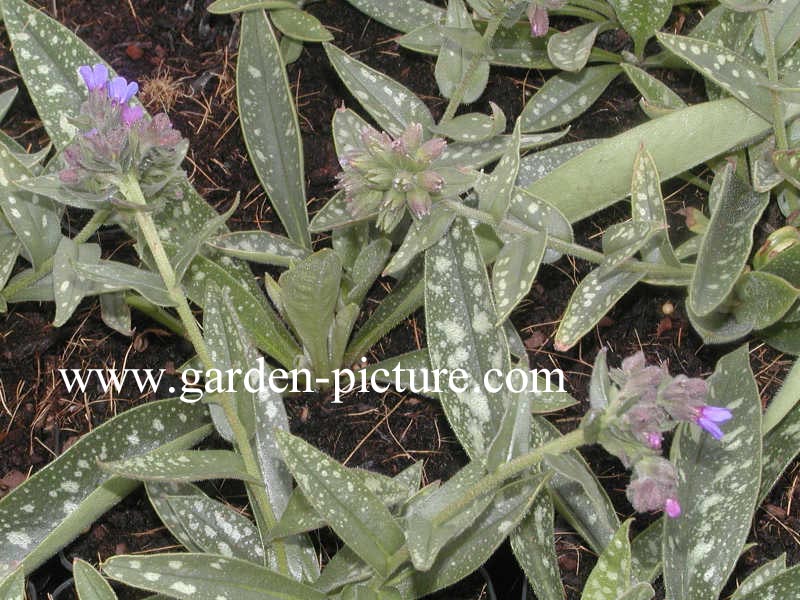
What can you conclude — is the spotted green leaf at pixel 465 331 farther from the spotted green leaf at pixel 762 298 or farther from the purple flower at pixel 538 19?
the spotted green leaf at pixel 762 298

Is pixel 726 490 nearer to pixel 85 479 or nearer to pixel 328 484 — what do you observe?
pixel 328 484

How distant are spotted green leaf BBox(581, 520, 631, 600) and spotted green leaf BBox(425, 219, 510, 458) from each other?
25 centimetres

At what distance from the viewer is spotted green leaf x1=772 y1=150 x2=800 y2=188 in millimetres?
1611

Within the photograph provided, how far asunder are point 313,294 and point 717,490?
2.15 feet

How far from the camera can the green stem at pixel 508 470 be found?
46.6 inches

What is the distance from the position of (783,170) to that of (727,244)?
0.54 feet

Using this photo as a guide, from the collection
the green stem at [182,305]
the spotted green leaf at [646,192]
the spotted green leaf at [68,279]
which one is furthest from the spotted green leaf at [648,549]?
the spotted green leaf at [68,279]

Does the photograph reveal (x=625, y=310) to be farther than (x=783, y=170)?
Yes

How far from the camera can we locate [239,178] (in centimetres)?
196

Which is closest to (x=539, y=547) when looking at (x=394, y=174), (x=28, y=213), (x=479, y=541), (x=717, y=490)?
(x=479, y=541)

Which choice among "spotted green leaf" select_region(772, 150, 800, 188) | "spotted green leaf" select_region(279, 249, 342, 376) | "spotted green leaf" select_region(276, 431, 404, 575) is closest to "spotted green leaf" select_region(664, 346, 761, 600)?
"spotted green leaf" select_region(772, 150, 800, 188)

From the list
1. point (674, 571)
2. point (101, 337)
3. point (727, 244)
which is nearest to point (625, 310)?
point (727, 244)

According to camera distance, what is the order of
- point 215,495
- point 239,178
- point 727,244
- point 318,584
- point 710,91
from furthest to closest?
point 239,178, point 710,91, point 215,495, point 727,244, point 318,584

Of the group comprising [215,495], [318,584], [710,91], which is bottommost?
[215,495]
